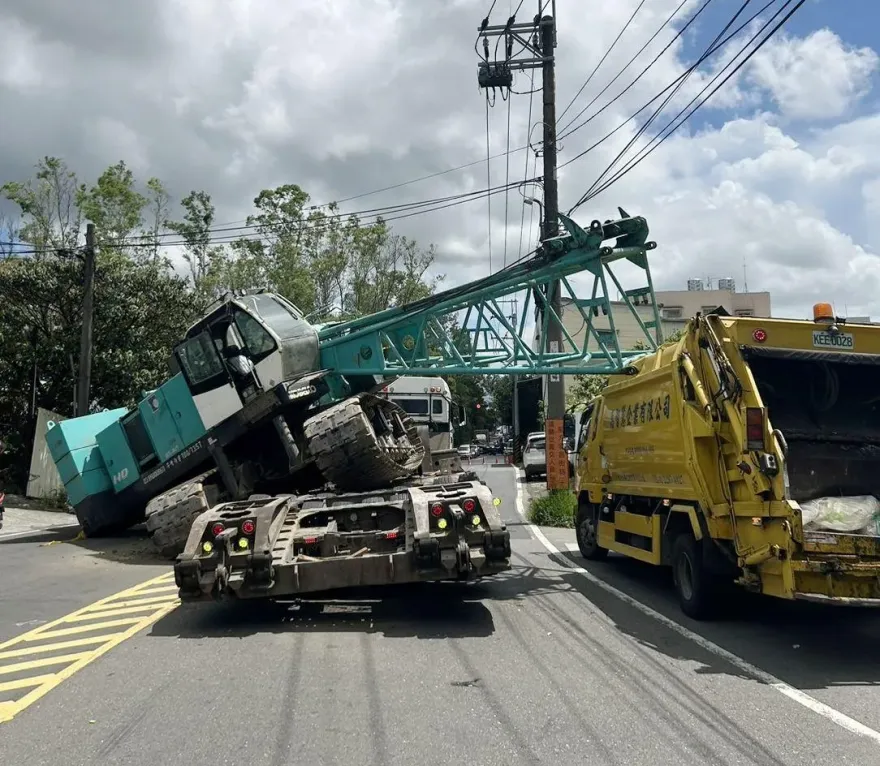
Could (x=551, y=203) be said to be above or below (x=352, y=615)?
above

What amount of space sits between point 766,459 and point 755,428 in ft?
1.11

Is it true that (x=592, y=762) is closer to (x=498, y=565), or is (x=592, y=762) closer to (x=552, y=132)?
(x=498, y=565)

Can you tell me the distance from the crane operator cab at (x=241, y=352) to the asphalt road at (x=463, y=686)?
13.0ft

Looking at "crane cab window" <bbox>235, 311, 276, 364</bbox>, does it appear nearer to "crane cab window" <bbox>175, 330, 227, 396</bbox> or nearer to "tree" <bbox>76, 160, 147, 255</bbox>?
"crane cab window" <bbox>175, 330, 227, 396</bbox>

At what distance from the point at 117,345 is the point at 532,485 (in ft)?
47.8

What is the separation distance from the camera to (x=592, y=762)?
14.3 feet

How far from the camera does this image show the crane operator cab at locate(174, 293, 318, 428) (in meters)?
11.8

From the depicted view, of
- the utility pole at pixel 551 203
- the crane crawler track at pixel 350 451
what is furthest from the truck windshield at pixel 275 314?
the utility pole at pixel 551 203

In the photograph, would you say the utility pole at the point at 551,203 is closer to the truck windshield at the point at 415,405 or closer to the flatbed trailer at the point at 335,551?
the truck windshield at the point at 415,405

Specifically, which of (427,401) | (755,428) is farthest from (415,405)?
(755,428)

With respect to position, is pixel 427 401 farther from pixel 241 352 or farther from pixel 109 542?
pixel 241 352

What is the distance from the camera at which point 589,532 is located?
12.0 m

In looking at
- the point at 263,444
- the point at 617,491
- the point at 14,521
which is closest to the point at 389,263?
the point at 14,521

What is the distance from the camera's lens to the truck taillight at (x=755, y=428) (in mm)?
6777
